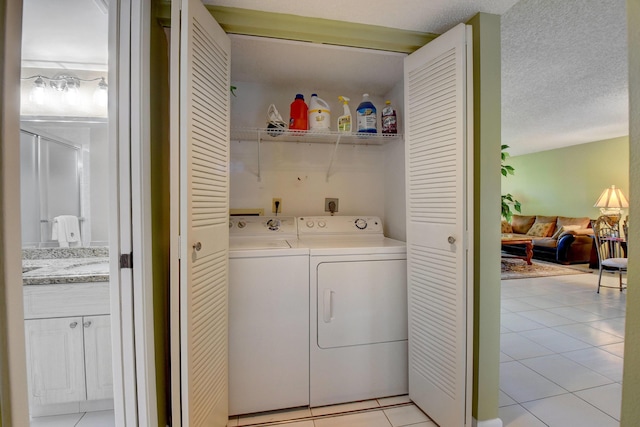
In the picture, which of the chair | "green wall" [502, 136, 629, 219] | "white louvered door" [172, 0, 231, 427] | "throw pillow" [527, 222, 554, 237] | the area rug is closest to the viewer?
"white louvered door" [172, 0, 231, 427]

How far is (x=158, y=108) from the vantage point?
4.51ft

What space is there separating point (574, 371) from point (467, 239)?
1.69 meters

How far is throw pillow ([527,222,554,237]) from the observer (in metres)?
6.12

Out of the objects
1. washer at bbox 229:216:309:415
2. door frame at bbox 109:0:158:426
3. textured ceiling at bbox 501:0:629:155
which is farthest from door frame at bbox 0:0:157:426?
textured ceiling at bbox 501:0:629:155

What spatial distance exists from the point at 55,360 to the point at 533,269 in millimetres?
6409

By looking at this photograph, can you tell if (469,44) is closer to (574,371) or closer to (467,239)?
(467,239)

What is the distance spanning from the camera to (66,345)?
4.98 feet

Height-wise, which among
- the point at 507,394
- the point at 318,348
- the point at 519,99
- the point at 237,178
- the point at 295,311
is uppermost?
the point at 519,99

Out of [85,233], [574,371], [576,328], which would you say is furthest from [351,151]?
[576,328]

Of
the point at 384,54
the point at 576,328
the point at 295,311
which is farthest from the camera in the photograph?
the point at 576,328

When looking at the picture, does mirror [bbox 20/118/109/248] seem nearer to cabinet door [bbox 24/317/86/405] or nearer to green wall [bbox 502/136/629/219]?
cabinet door [bbox 24/317/86/405]

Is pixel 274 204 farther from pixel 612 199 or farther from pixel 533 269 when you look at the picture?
pixel 612 199

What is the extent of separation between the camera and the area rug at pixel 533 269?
4.76 m

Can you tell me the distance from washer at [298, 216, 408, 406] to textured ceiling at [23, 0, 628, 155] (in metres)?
1.29
